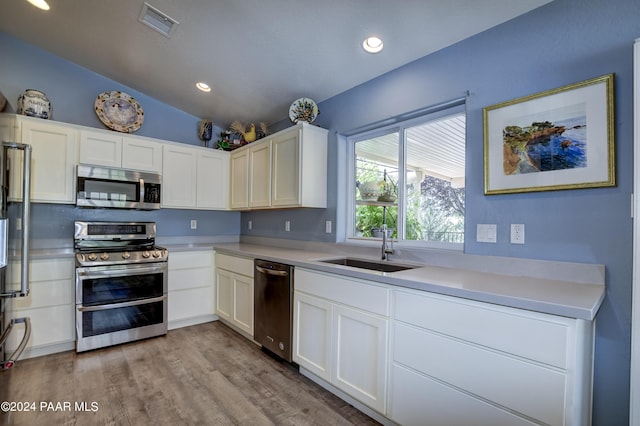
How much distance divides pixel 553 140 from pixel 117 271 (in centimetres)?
349

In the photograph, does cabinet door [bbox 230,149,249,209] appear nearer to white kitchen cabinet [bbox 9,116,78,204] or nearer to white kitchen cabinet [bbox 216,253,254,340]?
white kitchen cabinet [bbox 216,253,254,340]

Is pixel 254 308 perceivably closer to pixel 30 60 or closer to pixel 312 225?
pixel 312 225

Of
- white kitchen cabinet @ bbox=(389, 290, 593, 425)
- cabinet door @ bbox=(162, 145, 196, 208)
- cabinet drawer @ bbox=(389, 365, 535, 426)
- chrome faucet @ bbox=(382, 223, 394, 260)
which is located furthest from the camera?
cabinet door @ bbox=(162, 145, 196, 208)

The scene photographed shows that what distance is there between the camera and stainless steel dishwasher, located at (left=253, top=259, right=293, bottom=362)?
2.41 meters

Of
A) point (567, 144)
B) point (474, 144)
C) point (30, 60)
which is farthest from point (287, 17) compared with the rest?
point (30, 60)

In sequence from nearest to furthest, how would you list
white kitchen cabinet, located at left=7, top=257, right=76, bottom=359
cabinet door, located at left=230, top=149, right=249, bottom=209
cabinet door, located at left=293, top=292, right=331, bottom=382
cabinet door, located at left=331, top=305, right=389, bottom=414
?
1. cabinet door, located at left=331, top=305, right=389, bottom=414
2. cabinet door, located at left=293, top=292, right=331, bottom=382
3. white kitchen cabinet, located at left=7, top=257, right=76, bottom=359
4. cabinet door, located at left=230, top=149, right=249, bottom=209

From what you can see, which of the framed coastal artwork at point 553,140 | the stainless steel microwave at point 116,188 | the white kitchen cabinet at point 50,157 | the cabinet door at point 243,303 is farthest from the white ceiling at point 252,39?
the cabinet door at point 243,303

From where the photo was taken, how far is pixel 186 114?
399 centimetres

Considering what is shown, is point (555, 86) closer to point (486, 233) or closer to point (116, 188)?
point (486, 233)

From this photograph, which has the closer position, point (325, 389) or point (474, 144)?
point (474, 144)

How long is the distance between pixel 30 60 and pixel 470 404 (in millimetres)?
4642

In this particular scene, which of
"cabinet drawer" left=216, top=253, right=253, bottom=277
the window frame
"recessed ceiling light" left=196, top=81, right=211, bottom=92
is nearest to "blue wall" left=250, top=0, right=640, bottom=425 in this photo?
the window frame

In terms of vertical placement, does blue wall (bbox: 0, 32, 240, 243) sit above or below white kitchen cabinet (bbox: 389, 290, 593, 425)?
above

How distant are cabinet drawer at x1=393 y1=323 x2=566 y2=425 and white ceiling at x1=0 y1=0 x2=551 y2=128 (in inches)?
73.6
